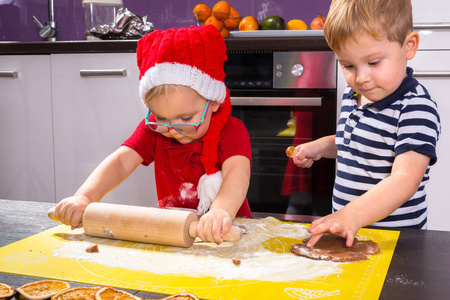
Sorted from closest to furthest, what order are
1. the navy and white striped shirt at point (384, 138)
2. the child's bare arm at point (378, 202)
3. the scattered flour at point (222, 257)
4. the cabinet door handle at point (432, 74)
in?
the scattered flour at point (222, 257)
the child's bare arm at point (378, 202)
the navy and white striped shirt at point (384, 138)
the cabinet door handle at point (432, 74)

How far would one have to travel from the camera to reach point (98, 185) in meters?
1.12

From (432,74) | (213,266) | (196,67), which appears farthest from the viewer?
(432,74)

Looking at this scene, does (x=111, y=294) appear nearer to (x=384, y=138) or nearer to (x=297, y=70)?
(x=384, y=138)

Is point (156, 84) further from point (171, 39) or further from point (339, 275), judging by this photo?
point (339, 275)

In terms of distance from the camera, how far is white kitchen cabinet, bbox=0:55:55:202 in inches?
97.1

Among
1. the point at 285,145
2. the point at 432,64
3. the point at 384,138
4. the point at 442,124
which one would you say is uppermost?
the point at 432,64

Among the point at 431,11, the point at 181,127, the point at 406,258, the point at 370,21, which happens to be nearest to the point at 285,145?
the point at 431,11

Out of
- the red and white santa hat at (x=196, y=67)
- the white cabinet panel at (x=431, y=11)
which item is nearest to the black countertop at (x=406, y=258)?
the red and white santa hat at (x=196, y=67)

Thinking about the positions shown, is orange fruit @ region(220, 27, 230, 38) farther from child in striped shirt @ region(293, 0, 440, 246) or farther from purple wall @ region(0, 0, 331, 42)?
child in striped shirt @ region(293, 0, 440, 246)

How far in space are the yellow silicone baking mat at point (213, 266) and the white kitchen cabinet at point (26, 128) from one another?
1.69 metres

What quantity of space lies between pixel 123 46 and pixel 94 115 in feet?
1.17

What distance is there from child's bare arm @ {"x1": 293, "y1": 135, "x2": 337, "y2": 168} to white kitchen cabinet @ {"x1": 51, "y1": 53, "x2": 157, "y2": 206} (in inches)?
46.5

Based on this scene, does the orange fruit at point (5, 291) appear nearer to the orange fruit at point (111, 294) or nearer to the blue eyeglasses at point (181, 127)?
the orange fruit at point (111, 294)

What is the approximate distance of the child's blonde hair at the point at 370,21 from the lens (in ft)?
3.28
